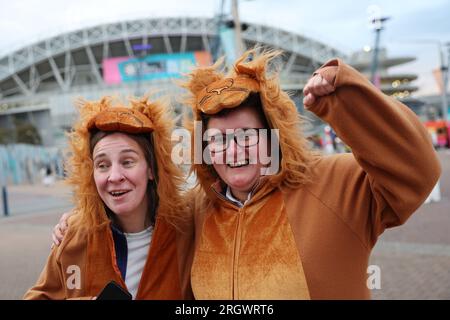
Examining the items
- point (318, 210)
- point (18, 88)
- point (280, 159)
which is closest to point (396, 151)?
point (318, 210)

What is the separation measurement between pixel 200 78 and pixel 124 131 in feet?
1.47

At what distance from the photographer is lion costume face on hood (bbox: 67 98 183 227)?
2119 mm

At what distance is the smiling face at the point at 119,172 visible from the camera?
2.05m

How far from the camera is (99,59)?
200 ft

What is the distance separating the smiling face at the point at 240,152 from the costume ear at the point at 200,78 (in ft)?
0.76

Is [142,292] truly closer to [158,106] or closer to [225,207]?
[225,207]

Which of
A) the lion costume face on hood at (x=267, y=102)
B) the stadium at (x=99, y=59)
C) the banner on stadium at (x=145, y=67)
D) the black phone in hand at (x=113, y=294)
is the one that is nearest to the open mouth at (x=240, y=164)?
the lion costume face on hood at (x=267, y=102)

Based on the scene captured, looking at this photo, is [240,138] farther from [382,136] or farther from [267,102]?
[382,136]

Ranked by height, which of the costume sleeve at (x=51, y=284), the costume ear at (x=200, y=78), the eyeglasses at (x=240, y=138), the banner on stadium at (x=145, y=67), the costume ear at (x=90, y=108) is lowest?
the costume sleeve at (x=51, y=284)

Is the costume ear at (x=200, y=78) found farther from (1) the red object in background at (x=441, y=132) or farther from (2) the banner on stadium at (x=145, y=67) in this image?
(2) the banner on stadium at (x=145, y=67)

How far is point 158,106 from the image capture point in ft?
7.48

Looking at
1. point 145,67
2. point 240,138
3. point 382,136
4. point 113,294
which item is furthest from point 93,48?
point 382,136

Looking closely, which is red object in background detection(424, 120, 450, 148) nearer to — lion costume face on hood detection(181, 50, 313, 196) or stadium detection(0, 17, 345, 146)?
stadium detection(0, 17, 345, 146)
